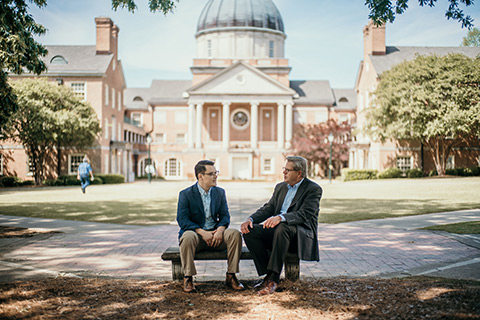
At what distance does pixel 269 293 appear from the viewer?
4977 mm

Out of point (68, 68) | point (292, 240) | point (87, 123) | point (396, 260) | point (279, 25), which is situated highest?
point (279, 25)

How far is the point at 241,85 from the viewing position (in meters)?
48.7

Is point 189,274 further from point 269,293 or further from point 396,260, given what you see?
point 396,260

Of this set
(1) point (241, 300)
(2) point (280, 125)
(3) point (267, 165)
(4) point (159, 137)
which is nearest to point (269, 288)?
(1) point (241, 300)

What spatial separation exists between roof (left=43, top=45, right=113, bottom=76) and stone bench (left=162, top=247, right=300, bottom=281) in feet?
116

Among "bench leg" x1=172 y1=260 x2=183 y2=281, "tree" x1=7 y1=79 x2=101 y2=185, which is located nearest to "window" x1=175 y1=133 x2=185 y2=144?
"tree" x1=7 y1=79 x2=101 y2=185

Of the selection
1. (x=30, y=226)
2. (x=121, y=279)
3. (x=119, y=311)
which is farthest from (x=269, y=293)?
(x=30, y=226)

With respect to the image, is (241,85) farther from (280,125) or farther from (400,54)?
(400,54)

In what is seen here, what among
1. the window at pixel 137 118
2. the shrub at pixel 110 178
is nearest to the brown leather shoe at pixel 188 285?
the shrub at pixel 110 178

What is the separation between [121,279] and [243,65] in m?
44.1

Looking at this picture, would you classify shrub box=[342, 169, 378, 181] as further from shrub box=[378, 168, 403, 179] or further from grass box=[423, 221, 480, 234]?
grass box=[423, 221, 480, 234]

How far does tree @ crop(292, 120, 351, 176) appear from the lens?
43.4 metres

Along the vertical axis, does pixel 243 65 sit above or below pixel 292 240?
above

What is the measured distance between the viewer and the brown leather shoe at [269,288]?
4961 mm
